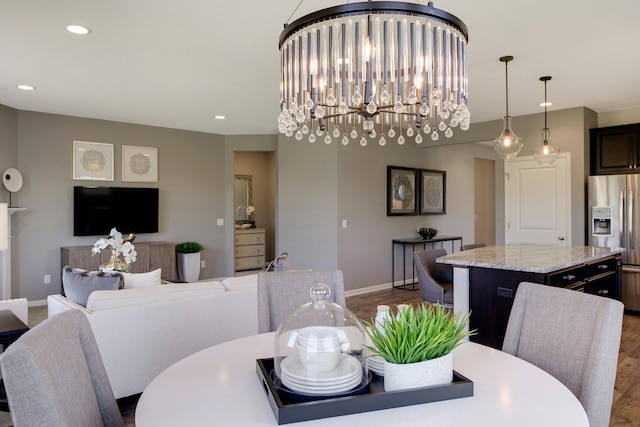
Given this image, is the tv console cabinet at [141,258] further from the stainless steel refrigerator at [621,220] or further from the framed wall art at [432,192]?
the stainless steel refrigerator at [621,220]

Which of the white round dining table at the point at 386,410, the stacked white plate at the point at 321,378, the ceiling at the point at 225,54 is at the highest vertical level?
the ceiling at the point at 225,54

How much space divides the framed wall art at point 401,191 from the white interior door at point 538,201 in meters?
1.47

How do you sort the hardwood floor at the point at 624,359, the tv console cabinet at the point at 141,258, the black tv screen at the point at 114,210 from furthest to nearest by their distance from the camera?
the black tv screen at the point at 114,210, the tv console cabinet at the point at 141,258, the hardwood floor at the point at 624,359

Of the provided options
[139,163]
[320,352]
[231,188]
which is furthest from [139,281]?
[231,188]

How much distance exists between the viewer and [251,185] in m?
9.04

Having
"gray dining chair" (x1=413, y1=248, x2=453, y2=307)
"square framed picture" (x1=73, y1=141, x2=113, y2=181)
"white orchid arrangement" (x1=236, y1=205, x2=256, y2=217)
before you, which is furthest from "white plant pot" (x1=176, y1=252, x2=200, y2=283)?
"gray dining chair" (x1=413, y1=248, x2=453, y2=307)

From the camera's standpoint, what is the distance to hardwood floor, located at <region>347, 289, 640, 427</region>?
2.64 meters

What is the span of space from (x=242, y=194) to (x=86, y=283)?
6.08 meters

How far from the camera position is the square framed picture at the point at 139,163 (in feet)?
20.6

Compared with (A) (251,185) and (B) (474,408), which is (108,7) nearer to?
(B) (474,408)

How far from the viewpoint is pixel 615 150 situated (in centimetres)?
539

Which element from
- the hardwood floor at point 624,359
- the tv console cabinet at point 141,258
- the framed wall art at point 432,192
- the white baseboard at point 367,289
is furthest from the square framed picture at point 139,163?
the framed wall art at point 432,192

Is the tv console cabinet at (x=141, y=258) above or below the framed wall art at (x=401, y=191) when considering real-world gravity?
below

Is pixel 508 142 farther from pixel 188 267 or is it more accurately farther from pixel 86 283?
pixel 188 267
